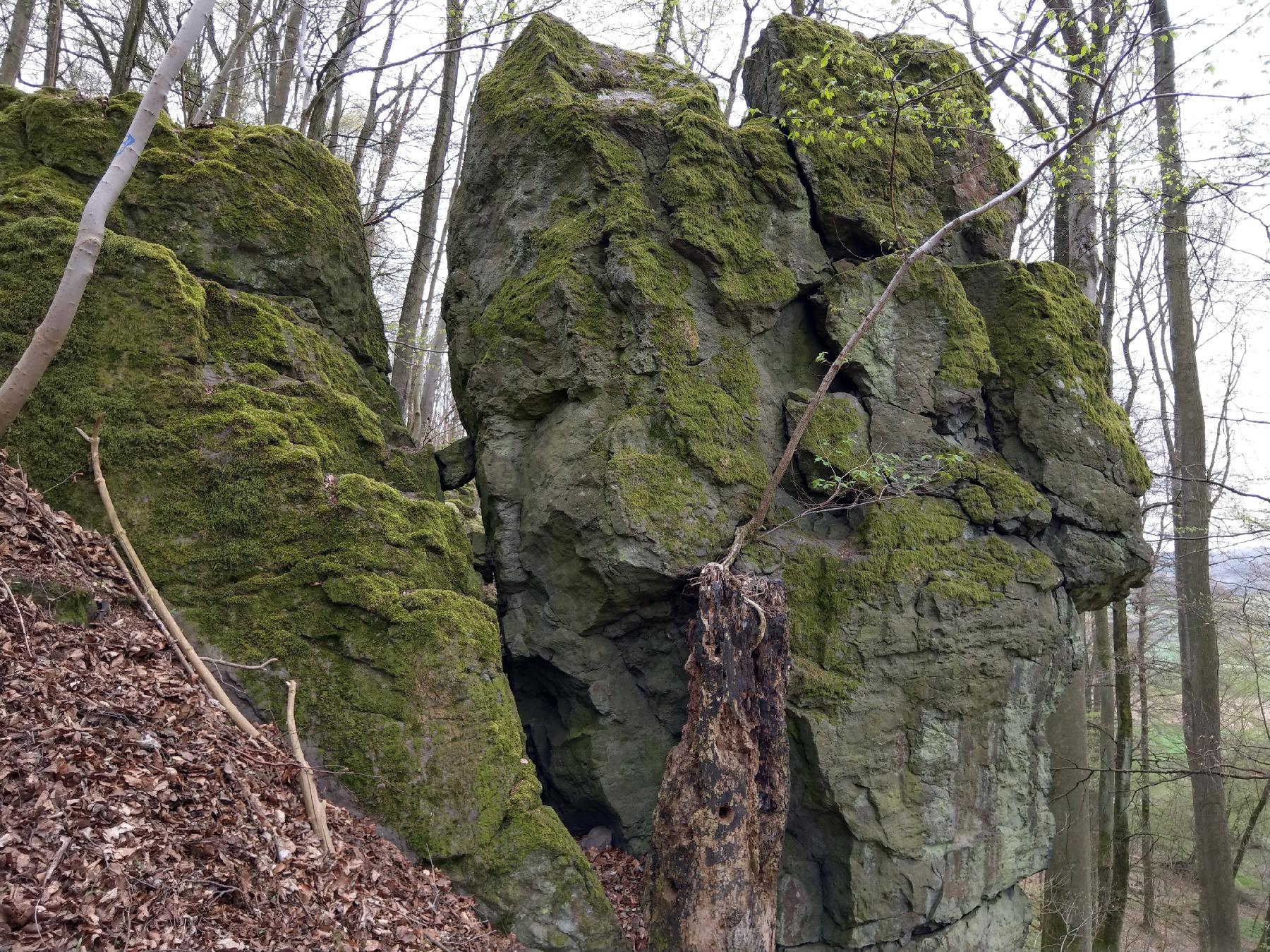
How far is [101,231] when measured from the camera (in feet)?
14.9

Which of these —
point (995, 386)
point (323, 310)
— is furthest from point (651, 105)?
point (995, 386)

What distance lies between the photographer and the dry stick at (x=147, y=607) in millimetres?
4383

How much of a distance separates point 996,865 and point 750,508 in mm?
3556

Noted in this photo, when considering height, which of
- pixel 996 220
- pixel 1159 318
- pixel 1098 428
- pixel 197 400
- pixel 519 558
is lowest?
pixel 519 558

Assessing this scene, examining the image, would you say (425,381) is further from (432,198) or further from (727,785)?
(727,785)

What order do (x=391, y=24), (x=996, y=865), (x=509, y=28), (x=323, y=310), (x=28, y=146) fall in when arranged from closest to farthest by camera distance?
1. (x=28, y=146)
2. (x=996, y=865)
3. (x=323, y=310)
4. (x=509, y=28)
5. (x=391, y=24)

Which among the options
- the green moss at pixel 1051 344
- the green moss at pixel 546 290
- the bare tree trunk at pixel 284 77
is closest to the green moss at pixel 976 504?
the green moss at pixel 1051 344

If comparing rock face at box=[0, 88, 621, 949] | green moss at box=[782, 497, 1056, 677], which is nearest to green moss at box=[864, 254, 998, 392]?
green moss at box=[782, 497, 1056, 677]

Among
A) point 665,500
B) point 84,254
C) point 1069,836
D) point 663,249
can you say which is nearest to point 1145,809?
point 1069,836

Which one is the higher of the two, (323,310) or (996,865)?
(323,310)

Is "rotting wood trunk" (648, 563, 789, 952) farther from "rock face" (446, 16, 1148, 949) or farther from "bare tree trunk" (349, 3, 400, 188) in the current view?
"bare tree trunk" (349, 3, 400, 188)

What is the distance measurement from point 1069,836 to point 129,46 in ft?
42.5

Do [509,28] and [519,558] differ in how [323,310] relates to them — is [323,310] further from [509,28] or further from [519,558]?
[509,28]

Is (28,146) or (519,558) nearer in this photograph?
(28,146)
